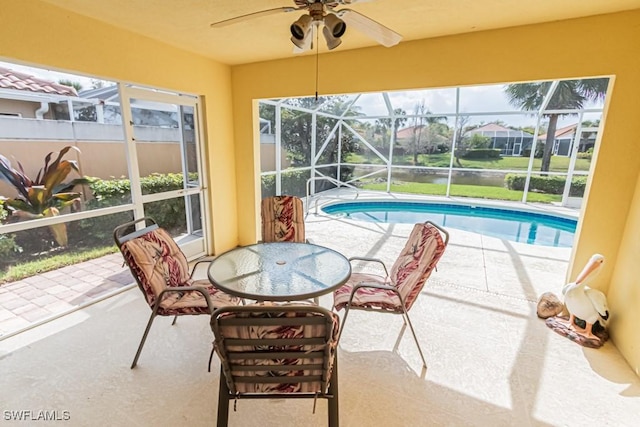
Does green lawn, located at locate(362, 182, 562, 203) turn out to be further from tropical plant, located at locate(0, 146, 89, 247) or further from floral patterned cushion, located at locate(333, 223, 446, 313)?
tropical plant, located at locate(0, 146, 89, 247)

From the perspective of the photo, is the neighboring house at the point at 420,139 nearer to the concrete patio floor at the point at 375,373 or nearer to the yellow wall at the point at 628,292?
the concrete patio floor at the point at 375,373

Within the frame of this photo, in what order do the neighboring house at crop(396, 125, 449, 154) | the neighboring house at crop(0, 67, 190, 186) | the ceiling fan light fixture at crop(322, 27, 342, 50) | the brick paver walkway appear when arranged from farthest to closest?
the neighboring house at crop(396, 125, 449, 154) < the brick paver walkway < the neighboring house at crop(0, 67, 190, 186) < the ceiling fan light fixture at crop(322, 27, 342, 50)

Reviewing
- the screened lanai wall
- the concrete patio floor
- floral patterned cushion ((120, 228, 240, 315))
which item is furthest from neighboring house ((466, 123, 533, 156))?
floral patterned cushion ((120, 228, 240, 315))

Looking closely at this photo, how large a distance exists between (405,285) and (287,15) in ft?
7.27

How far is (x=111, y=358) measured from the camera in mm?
2082

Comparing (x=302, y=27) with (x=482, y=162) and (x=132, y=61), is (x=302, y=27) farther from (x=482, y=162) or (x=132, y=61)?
(x=482, y=162)

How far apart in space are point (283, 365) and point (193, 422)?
0.81 meters

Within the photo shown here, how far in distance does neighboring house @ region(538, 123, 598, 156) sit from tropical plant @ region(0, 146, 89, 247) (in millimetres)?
9279

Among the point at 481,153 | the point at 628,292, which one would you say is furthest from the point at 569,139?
the point at 628,292

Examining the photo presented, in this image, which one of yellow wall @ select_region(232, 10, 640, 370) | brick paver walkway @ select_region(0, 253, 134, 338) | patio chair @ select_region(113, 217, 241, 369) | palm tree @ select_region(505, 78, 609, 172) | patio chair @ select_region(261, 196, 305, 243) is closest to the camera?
patio chair @ select_region(113, 217, 241, 369)

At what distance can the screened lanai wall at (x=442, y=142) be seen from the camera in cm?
670

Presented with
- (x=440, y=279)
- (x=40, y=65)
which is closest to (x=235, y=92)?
(x=40, y=65)

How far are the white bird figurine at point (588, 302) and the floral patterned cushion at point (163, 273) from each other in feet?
8.71

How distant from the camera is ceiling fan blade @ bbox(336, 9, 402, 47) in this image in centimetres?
161
